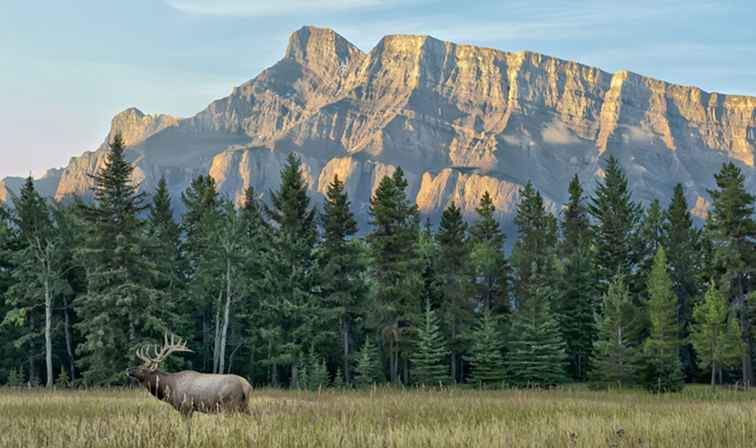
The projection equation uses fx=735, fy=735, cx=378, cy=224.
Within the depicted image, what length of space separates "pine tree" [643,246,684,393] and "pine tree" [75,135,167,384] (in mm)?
30058

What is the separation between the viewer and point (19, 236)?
164 feet

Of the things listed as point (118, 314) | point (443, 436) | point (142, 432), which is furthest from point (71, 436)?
point (118, 314)

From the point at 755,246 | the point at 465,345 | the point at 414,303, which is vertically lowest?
the point at 465,345

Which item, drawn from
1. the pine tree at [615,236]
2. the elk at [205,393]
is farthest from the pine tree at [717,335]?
the elk at [205,393]

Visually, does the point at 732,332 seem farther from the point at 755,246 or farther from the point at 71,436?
the point at 71,436

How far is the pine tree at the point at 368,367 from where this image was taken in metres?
43.9

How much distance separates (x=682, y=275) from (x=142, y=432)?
6066 centimetres

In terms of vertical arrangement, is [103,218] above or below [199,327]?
above

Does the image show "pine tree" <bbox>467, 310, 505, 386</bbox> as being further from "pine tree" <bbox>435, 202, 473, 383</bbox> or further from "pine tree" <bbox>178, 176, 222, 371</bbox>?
"pine tree" <bbox>178, 176, 222, 371</bbox>

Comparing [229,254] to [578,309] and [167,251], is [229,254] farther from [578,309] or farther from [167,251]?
[578,309]

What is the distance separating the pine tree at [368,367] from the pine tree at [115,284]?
38.9 feet

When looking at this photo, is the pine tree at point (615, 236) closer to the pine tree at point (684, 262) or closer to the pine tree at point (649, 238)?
the pine tree at point (649, 238)

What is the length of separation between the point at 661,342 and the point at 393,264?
716 inches

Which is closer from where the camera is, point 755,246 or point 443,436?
point 443,436
